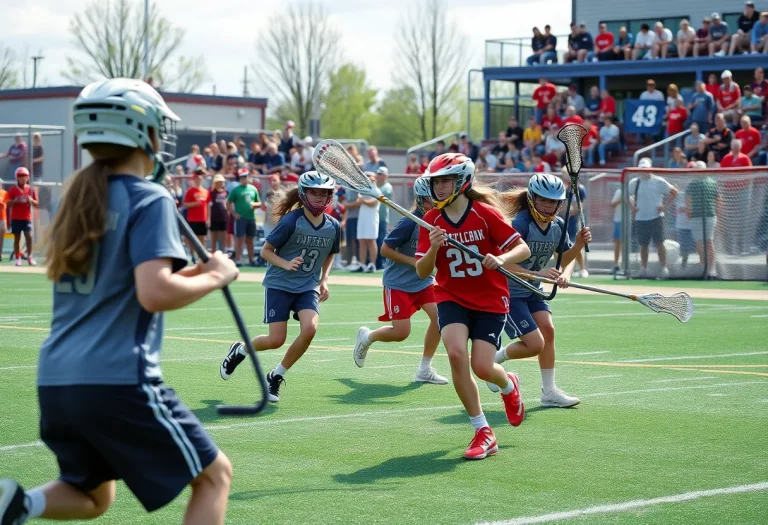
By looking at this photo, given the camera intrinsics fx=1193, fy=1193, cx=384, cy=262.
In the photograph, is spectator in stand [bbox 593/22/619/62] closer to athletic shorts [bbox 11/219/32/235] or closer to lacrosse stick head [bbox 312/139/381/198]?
athletic shorts [bbox 11/219/32/235]

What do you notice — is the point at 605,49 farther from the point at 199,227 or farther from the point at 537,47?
the point at 199,227

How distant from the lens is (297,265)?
9.27 meters

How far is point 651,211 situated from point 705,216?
102 centimetres

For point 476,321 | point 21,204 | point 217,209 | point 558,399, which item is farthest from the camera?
point 217,209

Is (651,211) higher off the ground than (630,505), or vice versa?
(651,211)

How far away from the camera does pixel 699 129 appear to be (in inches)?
1062

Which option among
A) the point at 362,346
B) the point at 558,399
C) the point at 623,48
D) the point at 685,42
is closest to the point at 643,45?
the point at 623,48

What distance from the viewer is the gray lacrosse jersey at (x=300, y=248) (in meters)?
9.50

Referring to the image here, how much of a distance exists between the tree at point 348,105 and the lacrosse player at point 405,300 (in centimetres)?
6093

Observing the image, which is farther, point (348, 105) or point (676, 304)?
point (348, 105)

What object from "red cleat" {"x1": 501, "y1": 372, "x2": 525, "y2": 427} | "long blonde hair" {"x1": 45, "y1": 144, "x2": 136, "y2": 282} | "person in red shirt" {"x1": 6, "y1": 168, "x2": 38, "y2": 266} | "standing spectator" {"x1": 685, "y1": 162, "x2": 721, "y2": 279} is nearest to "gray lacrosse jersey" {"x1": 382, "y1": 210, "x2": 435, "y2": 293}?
"red cleat" {"x1": 501, "y1": 372, "x2": 525, "y2": 427}

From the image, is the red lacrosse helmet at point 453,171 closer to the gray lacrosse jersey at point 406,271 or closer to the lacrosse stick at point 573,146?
the lacrosse stick at point 573,146

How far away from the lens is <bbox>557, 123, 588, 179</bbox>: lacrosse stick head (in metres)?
9.27

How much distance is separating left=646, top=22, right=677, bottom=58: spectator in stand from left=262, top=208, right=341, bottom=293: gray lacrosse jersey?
24742mm
